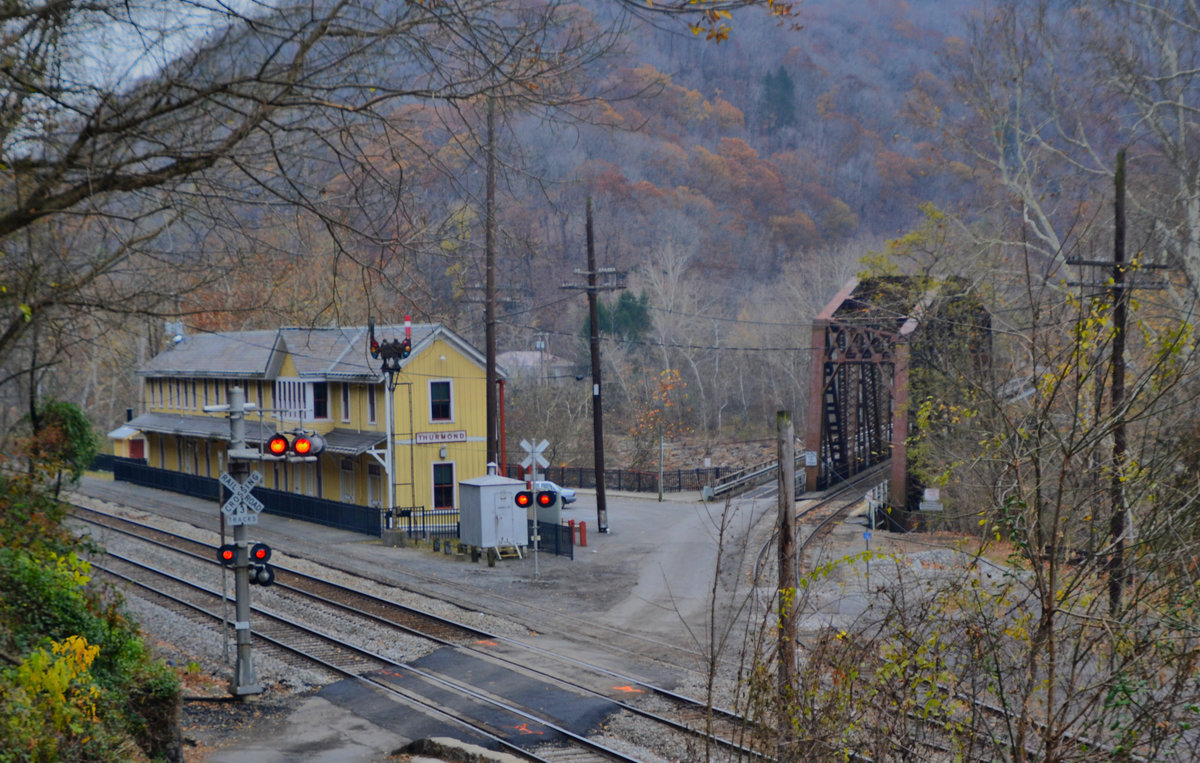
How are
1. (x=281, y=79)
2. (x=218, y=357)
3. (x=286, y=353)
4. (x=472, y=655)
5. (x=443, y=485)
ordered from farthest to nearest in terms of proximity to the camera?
(x=218, y=357) < (x=286, y=353) < (x=443, y=485) < (x=472, y=655) < (x=281, y=79)

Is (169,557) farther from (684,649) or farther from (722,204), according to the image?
(722,204)

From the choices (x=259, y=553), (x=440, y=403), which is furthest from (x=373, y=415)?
(x=259, y=553)

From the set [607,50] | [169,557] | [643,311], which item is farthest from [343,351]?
[643,311]

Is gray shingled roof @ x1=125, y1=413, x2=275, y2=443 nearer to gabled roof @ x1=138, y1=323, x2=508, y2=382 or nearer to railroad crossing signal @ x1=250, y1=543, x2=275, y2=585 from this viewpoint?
gabled roof @ x1=138, y1=323, x2=508, y2=382

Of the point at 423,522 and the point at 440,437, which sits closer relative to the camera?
the point at 423,522

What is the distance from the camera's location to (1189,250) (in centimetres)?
2391

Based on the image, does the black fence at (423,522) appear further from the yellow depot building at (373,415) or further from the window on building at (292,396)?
the window on building at (292,396)

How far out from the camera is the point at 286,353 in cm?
3628

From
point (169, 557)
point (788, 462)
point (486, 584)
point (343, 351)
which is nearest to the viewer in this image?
point (788, 462)

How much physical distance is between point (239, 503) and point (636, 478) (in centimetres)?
3393

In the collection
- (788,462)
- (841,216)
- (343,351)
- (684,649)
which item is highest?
(841,216)

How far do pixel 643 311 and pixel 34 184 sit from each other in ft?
198

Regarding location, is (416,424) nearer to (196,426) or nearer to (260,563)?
(196,426)

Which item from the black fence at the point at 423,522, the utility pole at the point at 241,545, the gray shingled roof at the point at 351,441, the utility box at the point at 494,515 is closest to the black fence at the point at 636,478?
the gray shingled roof at the point at 351,441
